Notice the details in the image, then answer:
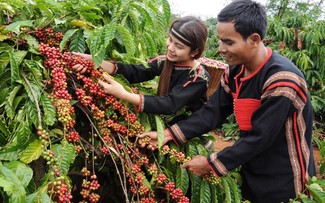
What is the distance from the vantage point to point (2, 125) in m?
1.18

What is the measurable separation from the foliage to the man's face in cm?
26

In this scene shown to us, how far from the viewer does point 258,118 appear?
4.89 ft

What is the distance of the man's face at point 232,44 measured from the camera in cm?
146

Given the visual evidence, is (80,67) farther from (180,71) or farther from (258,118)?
(258,118)

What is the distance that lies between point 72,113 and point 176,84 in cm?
73

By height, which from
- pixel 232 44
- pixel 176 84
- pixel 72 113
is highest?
pixel 232 44

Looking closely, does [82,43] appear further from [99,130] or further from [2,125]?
[2,125]

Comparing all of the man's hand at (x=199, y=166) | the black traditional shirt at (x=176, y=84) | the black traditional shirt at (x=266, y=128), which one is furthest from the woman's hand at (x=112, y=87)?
the man's hand at (x=199, y=166)

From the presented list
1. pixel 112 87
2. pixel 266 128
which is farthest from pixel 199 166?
pixel 112 87

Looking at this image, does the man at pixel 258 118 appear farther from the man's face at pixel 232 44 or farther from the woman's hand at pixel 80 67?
the woman's hand at pixel 80 67

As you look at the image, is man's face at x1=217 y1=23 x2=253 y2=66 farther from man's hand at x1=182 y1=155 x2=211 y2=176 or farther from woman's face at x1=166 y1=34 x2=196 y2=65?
man's hand at x1=182 y1=155 x2=211 y2=176

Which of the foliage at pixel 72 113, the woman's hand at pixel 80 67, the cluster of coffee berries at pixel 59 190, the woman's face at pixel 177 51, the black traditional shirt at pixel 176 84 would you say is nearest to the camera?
the cluster of coffee berries at pixel 59 190

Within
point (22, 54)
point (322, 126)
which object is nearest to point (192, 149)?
point (22, 54)

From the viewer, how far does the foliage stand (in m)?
1.14
